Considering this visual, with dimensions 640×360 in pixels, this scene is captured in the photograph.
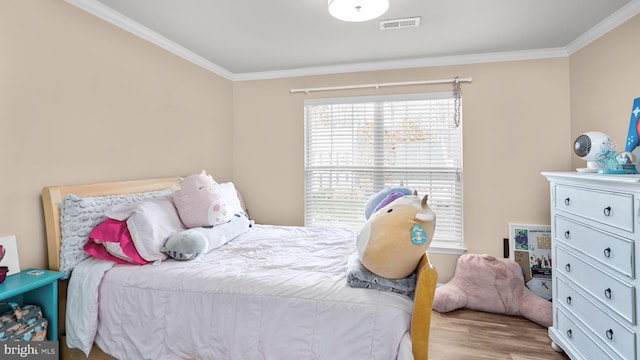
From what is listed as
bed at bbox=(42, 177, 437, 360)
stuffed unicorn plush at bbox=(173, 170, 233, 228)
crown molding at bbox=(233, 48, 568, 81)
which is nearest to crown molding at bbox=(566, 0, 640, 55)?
crown molding at bbox=(233, 48, 568, 81)

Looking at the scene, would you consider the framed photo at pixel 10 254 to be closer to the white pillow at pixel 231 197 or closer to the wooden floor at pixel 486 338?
the white pillow at pixel 231 197

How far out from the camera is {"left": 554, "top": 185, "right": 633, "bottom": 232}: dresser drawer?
1558 millimetres

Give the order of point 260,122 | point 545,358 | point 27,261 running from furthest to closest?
1. point 260,122
2. point 545,358
3. point 27,261

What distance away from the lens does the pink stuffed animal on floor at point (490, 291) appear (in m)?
2.78

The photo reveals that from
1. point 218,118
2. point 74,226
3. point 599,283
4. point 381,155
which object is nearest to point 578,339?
point 599,283

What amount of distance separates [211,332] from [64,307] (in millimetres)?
1016

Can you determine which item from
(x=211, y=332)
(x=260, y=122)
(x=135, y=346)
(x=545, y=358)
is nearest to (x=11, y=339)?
(x=135, y=346)

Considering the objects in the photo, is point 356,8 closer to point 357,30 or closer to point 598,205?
point 357,30

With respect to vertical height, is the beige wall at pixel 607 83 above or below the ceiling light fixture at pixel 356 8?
below

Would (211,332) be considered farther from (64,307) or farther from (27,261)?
(27,261)

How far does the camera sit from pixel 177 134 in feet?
9.91

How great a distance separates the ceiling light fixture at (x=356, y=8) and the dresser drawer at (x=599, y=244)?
71.7 inches

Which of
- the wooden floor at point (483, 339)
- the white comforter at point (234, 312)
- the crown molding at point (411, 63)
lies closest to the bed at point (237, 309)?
the white comforter at point (234, 312)

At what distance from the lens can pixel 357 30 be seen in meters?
2.64
